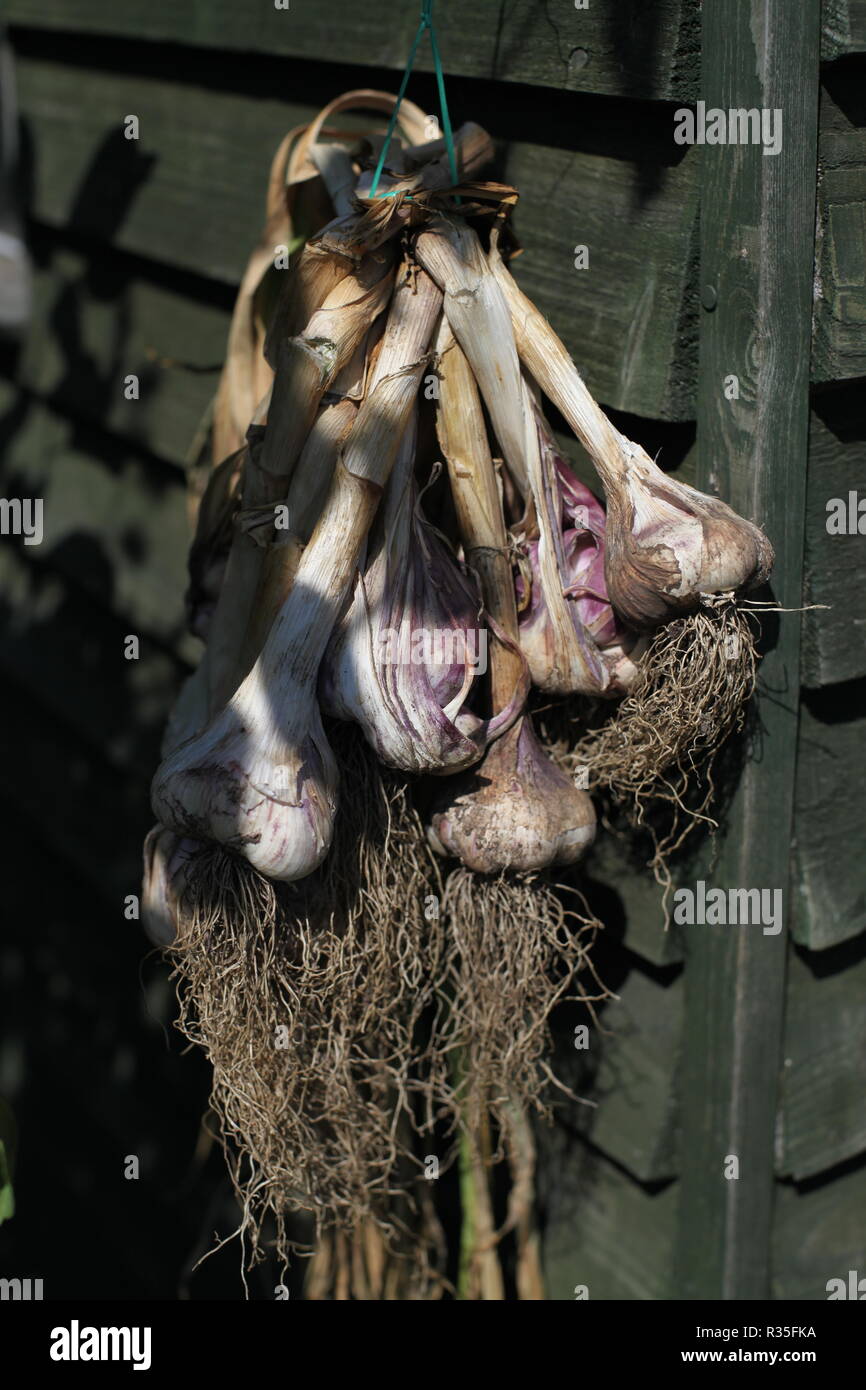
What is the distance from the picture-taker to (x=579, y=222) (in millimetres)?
1366

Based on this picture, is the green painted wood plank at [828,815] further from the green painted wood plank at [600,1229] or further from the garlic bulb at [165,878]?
the garlic bulb at [165,878]

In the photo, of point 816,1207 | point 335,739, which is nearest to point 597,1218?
point 816,1207

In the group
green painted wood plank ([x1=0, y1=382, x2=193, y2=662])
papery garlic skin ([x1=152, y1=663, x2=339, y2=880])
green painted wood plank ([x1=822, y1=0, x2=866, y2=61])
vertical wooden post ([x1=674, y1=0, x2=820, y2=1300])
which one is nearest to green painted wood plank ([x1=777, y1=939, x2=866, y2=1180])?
vertical wooden post ([x1=674, y1=0, x2=820, y2=1300])

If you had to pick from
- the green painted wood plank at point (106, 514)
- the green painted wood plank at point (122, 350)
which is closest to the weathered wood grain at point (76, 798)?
the green painted wood plank at point (106, 514)

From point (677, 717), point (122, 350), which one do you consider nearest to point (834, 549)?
point (677, 717)

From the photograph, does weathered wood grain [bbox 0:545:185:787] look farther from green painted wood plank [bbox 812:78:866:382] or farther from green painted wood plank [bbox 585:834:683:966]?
green painted wood plank [bbox 812:78:866:382]

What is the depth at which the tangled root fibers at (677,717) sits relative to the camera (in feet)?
3.89

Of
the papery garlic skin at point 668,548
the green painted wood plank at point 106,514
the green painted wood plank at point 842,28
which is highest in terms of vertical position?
the green painted wood plank at point 106,514

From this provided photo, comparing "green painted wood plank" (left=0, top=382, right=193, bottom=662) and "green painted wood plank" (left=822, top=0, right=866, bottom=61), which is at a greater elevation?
"green painted wood plank" (left=0, top=382, right=193, bottom=662)

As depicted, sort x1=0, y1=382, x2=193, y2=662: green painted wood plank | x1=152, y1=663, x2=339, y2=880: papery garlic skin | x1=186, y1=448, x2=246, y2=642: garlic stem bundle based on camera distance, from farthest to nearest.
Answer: x1=0, y1=382, x2=193, y2=662: green painted wood plank → x1=186, y1=448, x2=246, y2=642: garlic stem bundle → x1=152, y1=663, x2=339, y2=880: papery garlic skin

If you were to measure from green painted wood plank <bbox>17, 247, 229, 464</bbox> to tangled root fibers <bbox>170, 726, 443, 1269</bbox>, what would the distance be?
95 centimetres

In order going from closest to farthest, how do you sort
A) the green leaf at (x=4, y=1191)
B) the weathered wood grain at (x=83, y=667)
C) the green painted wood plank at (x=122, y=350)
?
the green leaf at (x=4, y=1191)
the green painted wood plank at (x=122, y=350)
the weathered wood grain at (x=83, y=667)

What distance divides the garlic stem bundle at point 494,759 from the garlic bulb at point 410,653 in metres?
0.02

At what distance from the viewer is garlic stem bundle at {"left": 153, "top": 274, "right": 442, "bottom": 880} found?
3.67ft
